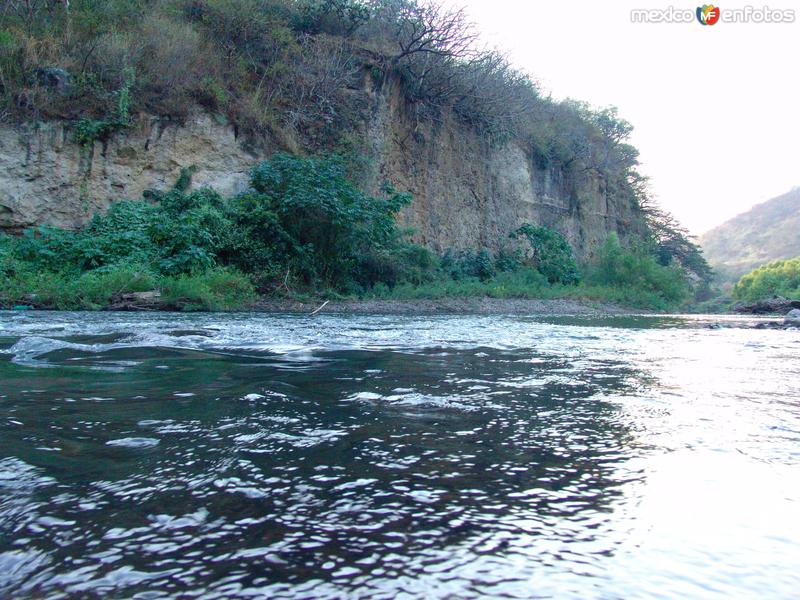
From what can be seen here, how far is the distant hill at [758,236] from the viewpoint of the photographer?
108 meters

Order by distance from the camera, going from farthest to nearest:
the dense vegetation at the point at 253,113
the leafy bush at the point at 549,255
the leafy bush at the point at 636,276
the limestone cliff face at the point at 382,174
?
the leafy bush at the point at 636,276
the leafy bush at the point at 549,255
the limestone cliff face at the point at 382,174
the dense vegetation at the point at 253,113

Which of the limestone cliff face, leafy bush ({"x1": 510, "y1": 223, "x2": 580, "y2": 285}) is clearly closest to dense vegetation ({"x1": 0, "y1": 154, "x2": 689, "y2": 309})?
the limestone cliff face

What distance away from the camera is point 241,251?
15.0m

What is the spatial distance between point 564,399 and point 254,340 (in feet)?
14.0

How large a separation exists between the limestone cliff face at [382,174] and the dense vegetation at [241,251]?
2.63 ft

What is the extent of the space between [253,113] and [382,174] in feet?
16.0

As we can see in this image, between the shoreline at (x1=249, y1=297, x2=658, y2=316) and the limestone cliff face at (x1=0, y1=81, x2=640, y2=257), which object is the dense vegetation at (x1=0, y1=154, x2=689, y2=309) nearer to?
the shoreline at (x1=249, y1=297, x2=658, y2=316)

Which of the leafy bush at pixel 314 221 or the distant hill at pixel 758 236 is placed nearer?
the leafy bush at pixel 314 221

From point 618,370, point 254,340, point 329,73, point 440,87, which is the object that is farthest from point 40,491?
point 440,87

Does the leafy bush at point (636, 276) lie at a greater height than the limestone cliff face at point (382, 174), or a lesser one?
lesser

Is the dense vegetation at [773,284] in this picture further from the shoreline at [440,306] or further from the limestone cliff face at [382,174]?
the shoreline at [440,306]

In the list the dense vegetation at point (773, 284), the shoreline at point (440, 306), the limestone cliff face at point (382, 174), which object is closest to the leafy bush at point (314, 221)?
the shoreline at point (440, 306)

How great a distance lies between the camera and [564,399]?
340 centimetres

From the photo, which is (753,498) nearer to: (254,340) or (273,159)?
(254,340)
